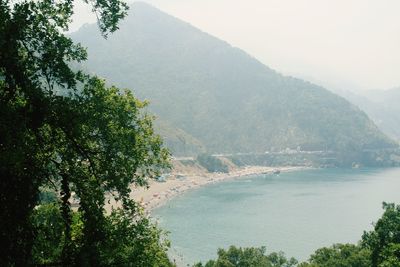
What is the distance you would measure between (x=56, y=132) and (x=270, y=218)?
435 feet

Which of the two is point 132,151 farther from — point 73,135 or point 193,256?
point 193,256

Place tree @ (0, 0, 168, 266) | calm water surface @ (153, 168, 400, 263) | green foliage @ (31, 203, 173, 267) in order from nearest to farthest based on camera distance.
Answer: tree @ (0, 0, 168, 266), green foliage @ (31, 203, 173, 267), calm water surface @ (153, 168, 400, 263)

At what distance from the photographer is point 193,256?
310ft

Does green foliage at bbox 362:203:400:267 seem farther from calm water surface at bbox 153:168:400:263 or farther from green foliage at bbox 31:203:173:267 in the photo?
calm water surface at bbox 153:168:400:263

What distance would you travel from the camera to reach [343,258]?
169 feet

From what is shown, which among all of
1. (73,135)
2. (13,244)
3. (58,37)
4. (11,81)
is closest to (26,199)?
(13,244)

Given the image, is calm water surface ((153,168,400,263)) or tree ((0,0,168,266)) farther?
calm water surface ((153,168,400,263))

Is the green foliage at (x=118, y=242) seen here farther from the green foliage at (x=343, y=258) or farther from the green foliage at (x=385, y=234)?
the green foliage at (x=343, y=258)

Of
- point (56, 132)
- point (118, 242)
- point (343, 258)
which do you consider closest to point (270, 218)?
point (343, 258)

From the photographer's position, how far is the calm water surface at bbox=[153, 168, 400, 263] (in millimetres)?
105525

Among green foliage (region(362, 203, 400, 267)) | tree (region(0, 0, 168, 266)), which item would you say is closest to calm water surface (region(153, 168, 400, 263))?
green foliage (region(362, 203, 400, 267))

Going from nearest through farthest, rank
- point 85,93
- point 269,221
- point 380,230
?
point 85,93 < point 380,230 < point 269,221

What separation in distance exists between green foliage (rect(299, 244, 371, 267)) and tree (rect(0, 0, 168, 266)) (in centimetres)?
4137

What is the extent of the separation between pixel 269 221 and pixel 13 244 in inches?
5075
